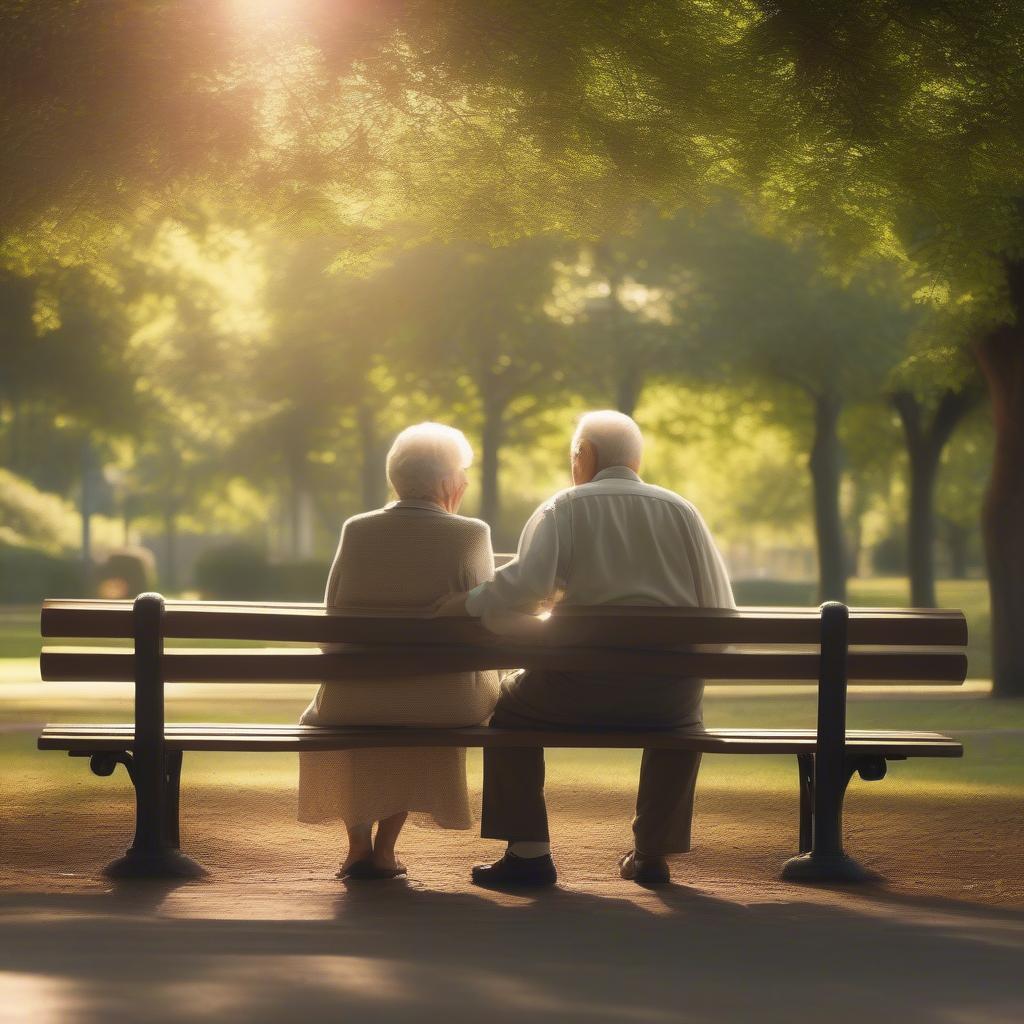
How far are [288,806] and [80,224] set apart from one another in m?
3.17

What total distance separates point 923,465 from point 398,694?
23.1 meters

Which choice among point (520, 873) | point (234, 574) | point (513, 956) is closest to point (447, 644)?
point (520, 873)

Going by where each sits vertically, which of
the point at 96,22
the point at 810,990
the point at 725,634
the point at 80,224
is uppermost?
the point at 96,22

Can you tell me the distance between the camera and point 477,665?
6.25 metres

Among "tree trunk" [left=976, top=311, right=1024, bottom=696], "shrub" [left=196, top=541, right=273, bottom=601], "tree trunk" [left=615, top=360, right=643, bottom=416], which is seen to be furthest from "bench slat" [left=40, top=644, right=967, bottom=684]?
"shrub" [left=196, top=541, right=273, bottom=601]

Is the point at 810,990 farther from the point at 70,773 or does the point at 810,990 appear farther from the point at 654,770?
the point at 70,773

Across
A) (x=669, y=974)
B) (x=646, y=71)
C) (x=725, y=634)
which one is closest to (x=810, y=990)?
(x=669, y=974)

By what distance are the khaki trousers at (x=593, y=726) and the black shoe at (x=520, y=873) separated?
0.28 ft

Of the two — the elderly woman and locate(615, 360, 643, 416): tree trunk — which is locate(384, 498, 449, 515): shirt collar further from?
locate(615, 360, 643, 416): tree trunk

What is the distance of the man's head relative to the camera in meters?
6.56

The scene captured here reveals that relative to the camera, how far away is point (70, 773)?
10.3 m

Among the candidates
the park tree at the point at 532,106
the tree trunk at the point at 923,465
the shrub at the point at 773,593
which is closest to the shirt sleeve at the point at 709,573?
the park tree at the point at 532,106

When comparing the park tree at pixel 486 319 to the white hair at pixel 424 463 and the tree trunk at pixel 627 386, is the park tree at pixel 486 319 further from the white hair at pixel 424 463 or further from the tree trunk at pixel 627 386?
the white hair at pixel 424 463

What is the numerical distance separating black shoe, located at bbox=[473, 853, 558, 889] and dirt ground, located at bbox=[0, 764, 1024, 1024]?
0.07 meters
